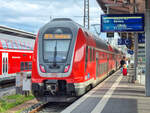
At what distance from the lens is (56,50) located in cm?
1105

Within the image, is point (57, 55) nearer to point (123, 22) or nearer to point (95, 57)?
point (95, 57)

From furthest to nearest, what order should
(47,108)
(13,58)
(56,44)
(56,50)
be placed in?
(13,58)
(47,108)
(56,44)
(56,50)

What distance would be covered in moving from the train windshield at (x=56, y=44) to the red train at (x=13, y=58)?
26.0ft

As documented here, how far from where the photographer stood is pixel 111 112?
338 inches

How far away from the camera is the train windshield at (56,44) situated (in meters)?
10.9

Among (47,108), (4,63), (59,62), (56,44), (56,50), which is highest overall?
(56,44)

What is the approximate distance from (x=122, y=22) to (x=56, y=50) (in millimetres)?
5576

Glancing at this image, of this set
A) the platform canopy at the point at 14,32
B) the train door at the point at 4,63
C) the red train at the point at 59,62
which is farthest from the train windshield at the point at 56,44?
the platform canopy at the point at 14,32

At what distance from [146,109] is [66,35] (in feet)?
13.9

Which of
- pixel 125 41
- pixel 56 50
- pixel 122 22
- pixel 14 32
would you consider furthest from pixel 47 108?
pixel 125 41

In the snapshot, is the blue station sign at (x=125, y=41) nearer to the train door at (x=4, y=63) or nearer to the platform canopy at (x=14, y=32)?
the platform canopy at (x=14, y=32)

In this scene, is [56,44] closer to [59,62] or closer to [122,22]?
[59,62]

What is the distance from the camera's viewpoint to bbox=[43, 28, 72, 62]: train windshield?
1094 centimetres

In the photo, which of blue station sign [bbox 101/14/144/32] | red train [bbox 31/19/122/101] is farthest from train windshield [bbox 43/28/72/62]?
blue station sign [bbox 101/14/144/32]
